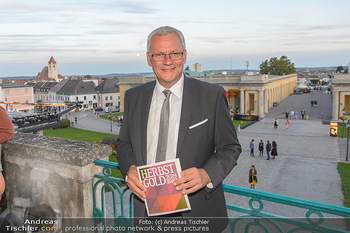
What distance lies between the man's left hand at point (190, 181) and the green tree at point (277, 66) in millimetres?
100085

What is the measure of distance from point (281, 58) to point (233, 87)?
4901 cm

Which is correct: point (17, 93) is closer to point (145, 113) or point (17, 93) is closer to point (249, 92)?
point (249, 92)

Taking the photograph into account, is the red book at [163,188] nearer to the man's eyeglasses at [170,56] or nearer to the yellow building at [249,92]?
the man's eyeglasses at [170,56]

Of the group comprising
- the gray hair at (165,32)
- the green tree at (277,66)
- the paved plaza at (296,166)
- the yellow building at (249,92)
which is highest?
the green tree at (277,66)

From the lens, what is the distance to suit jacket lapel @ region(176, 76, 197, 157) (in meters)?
2.65

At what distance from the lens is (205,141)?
2.67 meters

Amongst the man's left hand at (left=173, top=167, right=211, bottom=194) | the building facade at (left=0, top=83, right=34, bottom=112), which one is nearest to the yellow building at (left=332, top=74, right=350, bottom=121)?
the man's left hand at (left=173, top=167, right=211, bottom=194)

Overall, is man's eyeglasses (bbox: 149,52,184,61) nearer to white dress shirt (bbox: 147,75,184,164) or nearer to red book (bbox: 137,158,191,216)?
white dress shirt (bbox: 147,75,184,164)

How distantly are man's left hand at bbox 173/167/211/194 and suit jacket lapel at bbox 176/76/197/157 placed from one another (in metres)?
0.29

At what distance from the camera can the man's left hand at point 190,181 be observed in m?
2.38

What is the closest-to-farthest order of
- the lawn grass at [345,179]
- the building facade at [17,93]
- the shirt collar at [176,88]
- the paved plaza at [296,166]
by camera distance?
the shirt collar at [176,88]
the lawn grass at [345,179]
the paved plaza at [296,166]
the building facade at [17,93]

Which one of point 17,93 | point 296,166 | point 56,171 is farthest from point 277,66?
point 56,171

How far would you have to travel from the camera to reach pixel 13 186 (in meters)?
4.87

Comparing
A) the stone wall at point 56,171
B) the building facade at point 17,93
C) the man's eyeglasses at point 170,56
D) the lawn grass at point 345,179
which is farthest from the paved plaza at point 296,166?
the building facade at point 17,93
